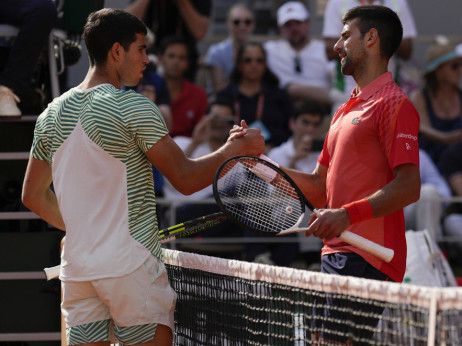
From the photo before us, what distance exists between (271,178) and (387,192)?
26.9 inches

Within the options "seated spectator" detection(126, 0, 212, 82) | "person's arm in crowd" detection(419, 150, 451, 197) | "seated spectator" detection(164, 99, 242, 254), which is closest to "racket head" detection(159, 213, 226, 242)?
"seated spectator" detection(164, 99, 242, 254)

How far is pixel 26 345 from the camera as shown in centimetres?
538

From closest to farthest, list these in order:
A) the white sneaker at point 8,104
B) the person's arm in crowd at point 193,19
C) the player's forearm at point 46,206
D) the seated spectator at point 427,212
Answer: the player's forearm at point 46,206, the white sneaker at point 8,104, the seated spectator at point 427,212, the person's arm in crowd at point 193,19

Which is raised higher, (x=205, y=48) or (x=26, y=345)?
(x=205, y=48)

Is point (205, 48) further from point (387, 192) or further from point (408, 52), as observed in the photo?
point (387, 192)

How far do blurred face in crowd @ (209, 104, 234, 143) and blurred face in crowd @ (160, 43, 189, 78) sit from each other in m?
0.94

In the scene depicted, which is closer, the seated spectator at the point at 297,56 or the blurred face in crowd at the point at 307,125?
the blurred face in crowd at the point at 307,125

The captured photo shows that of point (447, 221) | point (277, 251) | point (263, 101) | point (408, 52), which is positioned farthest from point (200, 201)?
point (408, 52)

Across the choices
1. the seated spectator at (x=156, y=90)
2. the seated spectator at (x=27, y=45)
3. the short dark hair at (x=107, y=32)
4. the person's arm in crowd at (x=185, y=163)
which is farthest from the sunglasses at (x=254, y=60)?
the short dark hair at (x=107, y=32)

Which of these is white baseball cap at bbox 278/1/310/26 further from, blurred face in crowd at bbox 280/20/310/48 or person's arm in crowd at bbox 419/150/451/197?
person's arm in crowd at bbox 419/150/451/197

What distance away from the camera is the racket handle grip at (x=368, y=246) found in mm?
3531

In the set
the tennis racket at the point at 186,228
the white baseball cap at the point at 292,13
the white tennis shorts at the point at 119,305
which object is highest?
the white baseball cap at the point at 292,13

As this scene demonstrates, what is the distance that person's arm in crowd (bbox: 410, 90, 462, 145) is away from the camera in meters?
9.13

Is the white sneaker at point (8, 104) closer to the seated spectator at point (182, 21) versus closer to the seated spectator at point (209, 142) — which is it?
the seated spectator at point (209, 142)
